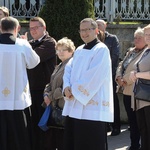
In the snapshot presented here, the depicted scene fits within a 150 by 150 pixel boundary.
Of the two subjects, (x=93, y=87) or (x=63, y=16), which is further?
(x=63, y=16)

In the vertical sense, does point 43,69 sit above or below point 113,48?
below

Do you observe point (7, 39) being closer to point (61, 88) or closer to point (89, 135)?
point (61, 88)

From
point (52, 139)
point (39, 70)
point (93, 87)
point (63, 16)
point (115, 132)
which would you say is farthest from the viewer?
point (63, 16)

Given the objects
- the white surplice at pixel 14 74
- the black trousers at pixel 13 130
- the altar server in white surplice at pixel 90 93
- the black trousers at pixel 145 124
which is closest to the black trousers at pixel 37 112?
the black trousers at pixel 13 130

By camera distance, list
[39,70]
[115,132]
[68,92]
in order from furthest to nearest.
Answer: [115,132] → [39,70] → [68,92]

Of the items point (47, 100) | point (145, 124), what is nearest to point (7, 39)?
point (47, 100)

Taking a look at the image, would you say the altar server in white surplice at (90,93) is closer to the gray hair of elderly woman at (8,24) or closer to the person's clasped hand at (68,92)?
the person's clasped hand at (68,92)

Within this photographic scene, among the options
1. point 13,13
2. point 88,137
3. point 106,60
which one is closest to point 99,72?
point 106,60

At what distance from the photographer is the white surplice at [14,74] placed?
5.11 meters

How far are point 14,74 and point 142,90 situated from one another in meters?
1.65

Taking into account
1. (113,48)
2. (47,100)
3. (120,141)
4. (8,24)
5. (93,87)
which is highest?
(8,24)

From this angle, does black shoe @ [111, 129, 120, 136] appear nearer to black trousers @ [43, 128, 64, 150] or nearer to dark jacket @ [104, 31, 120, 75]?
dark jacket @ [104, 31, 120, 75]

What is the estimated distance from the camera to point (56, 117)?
5.39m

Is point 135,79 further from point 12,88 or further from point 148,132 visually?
point 12,88
